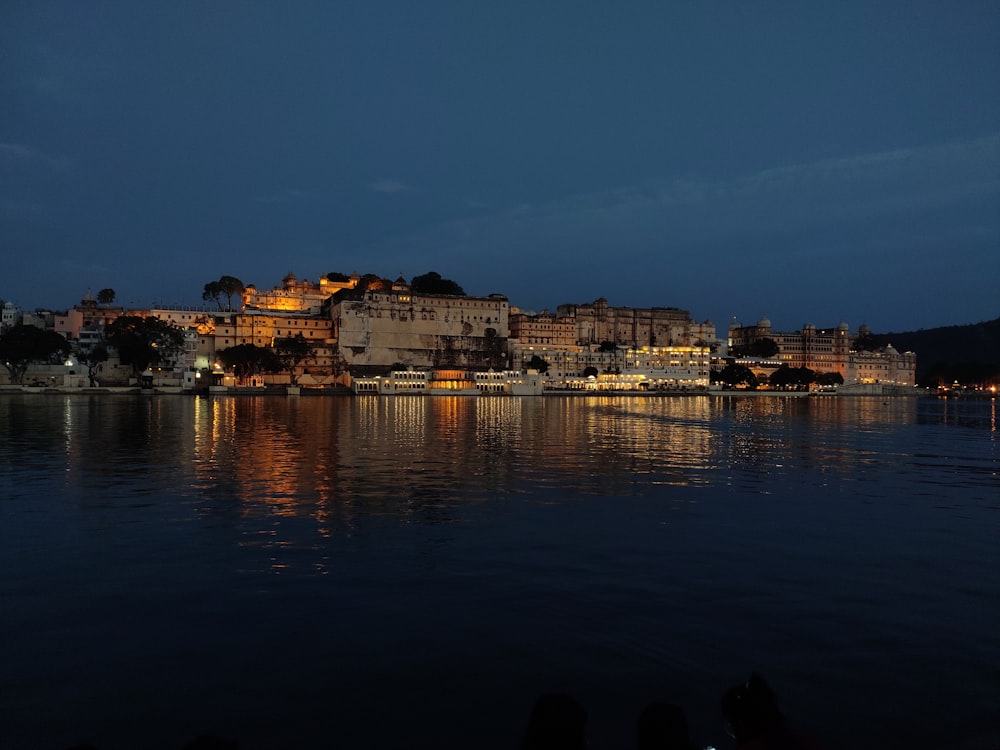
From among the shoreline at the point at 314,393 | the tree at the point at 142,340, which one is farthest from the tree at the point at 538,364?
the tree at the point at 142,340

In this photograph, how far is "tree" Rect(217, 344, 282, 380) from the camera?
91188 mm

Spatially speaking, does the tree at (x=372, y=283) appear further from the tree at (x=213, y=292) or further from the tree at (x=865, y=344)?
the tree at (x=865, y=344)

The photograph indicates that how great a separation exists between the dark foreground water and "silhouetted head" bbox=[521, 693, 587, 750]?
2217mm

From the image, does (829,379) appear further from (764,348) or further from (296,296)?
(296,296)

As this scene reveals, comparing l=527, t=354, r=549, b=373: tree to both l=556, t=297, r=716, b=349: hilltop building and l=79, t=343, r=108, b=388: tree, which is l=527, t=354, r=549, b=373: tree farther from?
l=79, t=343, r=108, b=388: tree

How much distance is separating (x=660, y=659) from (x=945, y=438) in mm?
34197

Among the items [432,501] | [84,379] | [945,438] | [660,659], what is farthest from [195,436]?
Result: [84,379]

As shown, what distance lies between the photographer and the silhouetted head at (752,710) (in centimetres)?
332

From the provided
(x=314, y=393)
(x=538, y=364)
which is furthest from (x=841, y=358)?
(x=314, y=393)

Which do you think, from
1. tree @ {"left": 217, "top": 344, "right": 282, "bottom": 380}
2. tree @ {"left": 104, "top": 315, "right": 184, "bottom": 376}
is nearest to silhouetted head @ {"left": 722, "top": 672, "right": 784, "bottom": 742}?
tree @ {"left": 104, "top": 315, "right": 184, "bottom": 376}

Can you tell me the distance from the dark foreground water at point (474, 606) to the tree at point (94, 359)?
79.5 metres

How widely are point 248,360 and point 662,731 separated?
9479cm

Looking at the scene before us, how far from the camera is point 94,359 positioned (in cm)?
8719

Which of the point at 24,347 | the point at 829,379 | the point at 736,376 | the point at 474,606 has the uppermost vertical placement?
the point at 24,347
